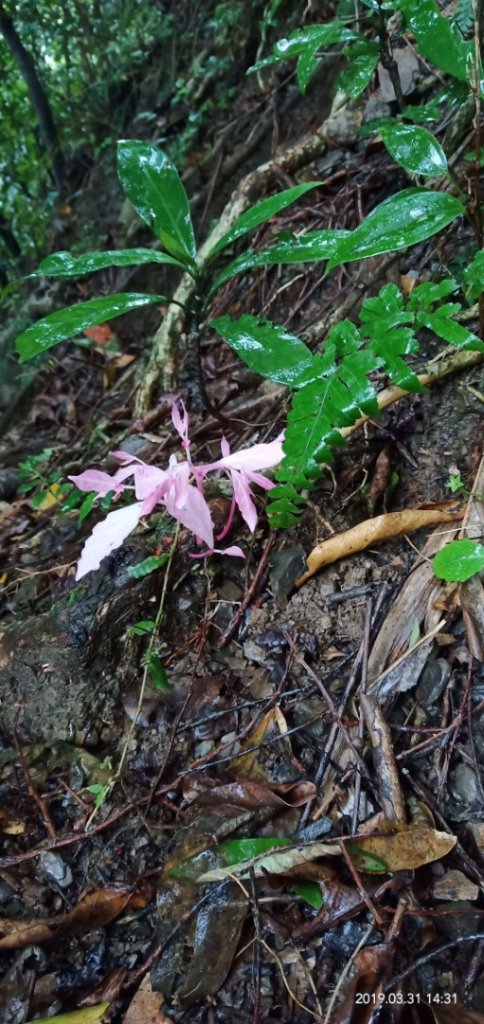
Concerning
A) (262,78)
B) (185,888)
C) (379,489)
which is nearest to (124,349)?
(262,78)

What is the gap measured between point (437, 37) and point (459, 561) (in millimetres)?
1504

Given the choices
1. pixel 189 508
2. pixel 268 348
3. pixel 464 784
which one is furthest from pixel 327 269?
pixel 464 784

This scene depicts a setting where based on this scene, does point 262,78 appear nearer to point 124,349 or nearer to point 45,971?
point 124,349

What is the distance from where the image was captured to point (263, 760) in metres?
1.50

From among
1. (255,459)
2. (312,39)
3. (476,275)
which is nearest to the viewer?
(255,459)

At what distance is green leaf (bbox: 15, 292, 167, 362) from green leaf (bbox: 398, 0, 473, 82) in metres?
1.04

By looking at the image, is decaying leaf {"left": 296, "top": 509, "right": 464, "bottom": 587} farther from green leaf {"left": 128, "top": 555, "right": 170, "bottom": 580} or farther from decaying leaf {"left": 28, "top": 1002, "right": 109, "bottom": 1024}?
decaying leaf {"left": 28, "top": 1002, "right": 109, "bottom": 1024}

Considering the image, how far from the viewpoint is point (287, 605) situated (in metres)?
1.75

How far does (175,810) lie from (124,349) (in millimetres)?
2958

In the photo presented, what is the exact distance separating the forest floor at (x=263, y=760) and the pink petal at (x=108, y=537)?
1.98ft

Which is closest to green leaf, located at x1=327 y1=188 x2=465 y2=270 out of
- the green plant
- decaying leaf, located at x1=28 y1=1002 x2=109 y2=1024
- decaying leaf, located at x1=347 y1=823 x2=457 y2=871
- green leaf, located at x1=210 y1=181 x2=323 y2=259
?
the green plant

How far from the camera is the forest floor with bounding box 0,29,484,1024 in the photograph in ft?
3.88

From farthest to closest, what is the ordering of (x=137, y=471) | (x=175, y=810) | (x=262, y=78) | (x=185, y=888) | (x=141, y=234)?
(x=141, y=234) < (x=262, y=78) < (x=175, y=810) < (x=185, y=888) < (x=137, y=471)

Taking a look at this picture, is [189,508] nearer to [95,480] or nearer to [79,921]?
[95,480]
